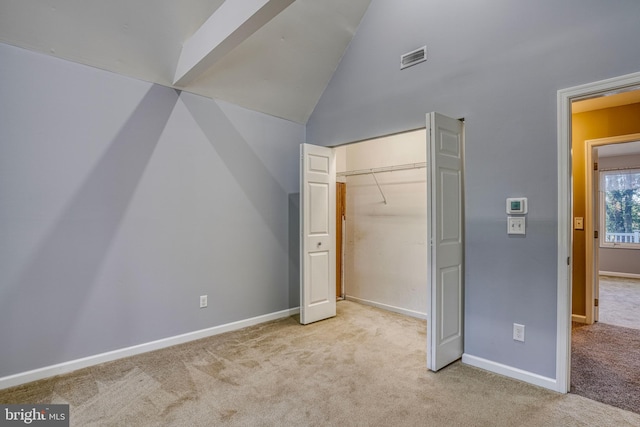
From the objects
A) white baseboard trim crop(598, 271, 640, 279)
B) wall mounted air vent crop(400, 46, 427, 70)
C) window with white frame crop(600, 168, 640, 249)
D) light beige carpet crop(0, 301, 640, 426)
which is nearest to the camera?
light beige carpet crop(0, 301, 640, 426)

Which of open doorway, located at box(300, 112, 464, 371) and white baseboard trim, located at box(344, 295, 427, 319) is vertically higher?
open doorway, located at box(300, 112, 464, 371)

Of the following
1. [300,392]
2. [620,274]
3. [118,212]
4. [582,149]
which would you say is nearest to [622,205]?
[620,274]

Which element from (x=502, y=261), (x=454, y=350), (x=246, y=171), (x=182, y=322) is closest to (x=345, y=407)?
(x=454, y=350)

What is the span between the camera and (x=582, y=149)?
4055 millimetres

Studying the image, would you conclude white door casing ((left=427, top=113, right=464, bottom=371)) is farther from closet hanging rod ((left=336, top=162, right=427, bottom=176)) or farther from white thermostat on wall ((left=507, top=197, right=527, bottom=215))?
closet hanging rod ((left=336, top=162, right=427, bottom=176))

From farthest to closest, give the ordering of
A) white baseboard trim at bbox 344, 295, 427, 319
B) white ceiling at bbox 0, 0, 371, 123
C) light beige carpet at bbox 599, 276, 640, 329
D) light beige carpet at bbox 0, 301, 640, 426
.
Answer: white baseboard trim at bbox 344, 295, 427, 319 → light beige carpet at bbox 599, 276, 640, 329 → white ceiling at bbox 0, 0, 371, 123 → light beige carpet at bbox 0, 301, 640, 426

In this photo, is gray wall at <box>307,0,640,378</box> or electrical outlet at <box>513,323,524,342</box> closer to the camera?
gray wall at <box>307,0,640,378</box>

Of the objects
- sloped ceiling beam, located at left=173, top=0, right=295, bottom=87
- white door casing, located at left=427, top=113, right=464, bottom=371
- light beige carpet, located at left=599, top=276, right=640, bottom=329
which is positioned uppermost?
sloped ceiling beam, located at left=173, top=0, right=295, bottom=87

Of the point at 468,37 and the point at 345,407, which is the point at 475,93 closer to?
the point at 468,37

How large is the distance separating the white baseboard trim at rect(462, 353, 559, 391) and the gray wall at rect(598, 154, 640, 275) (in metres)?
6.18

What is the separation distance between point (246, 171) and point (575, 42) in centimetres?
318

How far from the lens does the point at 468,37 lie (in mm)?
2809

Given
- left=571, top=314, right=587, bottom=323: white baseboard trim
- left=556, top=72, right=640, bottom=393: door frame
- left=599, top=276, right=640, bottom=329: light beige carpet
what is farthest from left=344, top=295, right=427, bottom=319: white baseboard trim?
left=599, top=276, right=640, bottom=329: light beige carpet

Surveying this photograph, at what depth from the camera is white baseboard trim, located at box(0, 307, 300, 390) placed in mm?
2461
